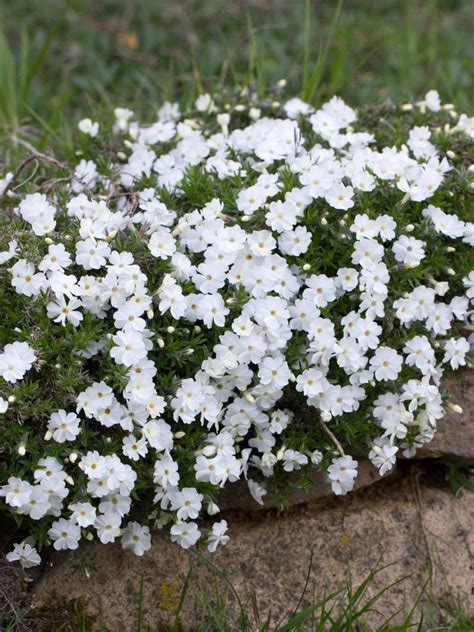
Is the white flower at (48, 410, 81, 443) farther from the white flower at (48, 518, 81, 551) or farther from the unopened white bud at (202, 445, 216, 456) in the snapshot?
the unopened white bud at (202, 445, 216, 456)

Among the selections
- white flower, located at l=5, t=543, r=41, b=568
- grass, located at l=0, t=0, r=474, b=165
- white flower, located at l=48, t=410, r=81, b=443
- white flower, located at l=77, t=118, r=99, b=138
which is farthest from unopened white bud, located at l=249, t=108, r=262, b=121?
white flower, located at l=5, t=543, r=41, b=568

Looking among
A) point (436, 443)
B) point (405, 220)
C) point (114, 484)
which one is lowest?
point (436, 443)

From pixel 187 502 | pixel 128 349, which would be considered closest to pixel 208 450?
pixel 187 502

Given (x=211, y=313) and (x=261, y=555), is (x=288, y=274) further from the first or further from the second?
(x=261, y=555)

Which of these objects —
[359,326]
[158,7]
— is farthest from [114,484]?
[158,7]

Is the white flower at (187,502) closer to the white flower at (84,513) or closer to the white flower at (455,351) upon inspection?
the white flower at (84,513)

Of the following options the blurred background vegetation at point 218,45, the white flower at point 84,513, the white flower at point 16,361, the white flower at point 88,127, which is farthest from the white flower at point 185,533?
the blurred background vegetation at point 218,45

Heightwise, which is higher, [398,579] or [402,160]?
[402,160]
